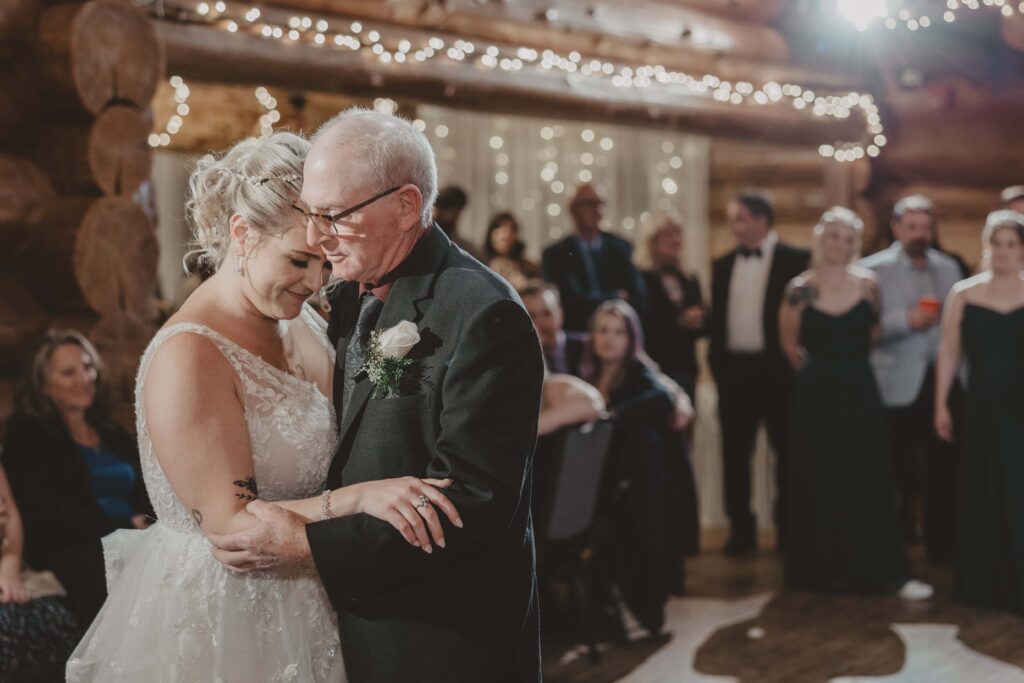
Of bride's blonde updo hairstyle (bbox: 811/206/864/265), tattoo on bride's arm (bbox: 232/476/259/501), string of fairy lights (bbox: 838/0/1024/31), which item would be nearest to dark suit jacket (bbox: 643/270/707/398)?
bride's blonde updo hairstyle (bbox: 811/206/864/265)

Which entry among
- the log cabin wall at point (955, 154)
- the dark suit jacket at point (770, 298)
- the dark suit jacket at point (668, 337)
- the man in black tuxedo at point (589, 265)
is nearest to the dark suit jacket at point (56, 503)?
the man in black tuxedo at point (589, 265)

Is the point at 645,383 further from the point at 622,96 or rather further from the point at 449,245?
the point at 449,245

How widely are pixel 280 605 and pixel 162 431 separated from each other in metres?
0.42

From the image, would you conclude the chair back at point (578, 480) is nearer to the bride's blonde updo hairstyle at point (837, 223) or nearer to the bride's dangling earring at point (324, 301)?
the bride's blonde updo hairstyle at point (837, 223)

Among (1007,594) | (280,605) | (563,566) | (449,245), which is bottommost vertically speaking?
(1007,594)

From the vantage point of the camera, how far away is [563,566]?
15.8 feet

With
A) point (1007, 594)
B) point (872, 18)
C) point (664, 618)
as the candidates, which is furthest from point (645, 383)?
point (872, 18)

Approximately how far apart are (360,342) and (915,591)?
431cm

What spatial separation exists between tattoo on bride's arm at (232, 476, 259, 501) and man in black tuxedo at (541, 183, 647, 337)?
15.2 feet

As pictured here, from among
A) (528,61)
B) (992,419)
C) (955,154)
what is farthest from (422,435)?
(955,154)

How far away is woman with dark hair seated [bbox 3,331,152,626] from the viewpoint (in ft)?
12.7

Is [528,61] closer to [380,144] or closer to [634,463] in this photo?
[634,463]

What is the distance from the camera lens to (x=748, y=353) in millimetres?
6840

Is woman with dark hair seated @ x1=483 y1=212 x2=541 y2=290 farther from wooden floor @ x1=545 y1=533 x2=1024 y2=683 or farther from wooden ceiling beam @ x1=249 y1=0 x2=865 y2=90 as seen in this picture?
wooden floor @ x1=545 y1=533 x2=1024 y2=683
